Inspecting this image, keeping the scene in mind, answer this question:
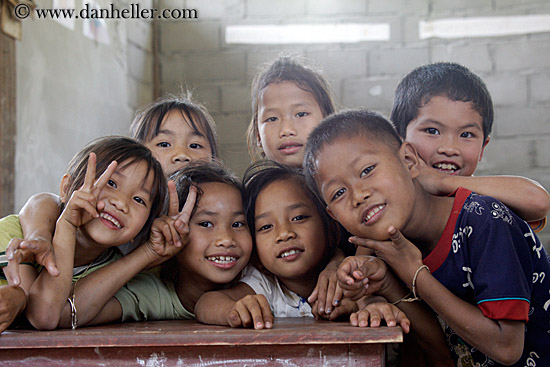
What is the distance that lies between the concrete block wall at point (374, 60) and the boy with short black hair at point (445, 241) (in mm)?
3428

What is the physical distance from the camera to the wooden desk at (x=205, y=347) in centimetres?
106

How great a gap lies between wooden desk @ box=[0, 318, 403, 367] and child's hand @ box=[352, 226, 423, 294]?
0.34 meters

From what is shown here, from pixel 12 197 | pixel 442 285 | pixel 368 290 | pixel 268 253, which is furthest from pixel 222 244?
pixel 12 197

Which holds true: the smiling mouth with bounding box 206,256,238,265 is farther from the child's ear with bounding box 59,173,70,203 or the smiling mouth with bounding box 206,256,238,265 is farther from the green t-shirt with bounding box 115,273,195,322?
the child's ear with bounding box 59,173,70,203

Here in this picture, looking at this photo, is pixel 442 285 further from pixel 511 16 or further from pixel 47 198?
pixel 511 16

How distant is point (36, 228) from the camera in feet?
5.08

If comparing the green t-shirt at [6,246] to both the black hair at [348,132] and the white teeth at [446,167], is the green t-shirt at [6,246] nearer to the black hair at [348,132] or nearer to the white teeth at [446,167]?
the black hair at [348,132]

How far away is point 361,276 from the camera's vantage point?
140cm

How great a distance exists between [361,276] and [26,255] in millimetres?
782

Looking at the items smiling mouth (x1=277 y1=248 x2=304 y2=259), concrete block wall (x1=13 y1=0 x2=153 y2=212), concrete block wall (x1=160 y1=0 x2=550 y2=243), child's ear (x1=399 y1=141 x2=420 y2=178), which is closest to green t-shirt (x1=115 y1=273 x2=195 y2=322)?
smiling mouth (x1=277 y1=248 x2=304 y2=259)

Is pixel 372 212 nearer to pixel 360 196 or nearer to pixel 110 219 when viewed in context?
pixel 360 196

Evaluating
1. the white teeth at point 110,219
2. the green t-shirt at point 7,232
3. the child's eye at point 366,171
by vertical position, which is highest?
the child's eye at point 366,171

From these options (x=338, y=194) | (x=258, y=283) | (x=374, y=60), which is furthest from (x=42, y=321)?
(x=374, y=60)

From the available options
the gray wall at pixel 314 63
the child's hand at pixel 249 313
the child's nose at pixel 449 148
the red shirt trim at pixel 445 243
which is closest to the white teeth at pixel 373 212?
the red shirt trim at pixel 445 243
